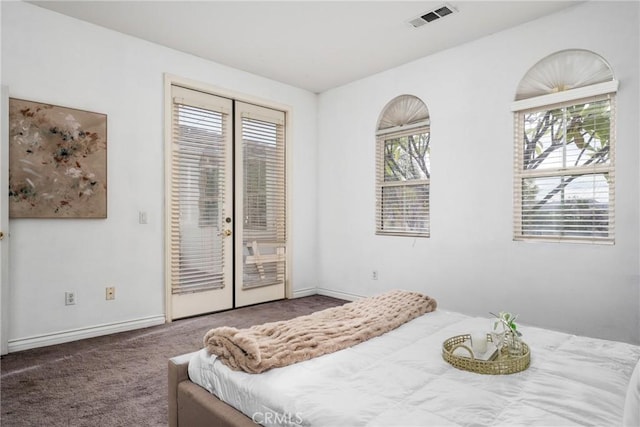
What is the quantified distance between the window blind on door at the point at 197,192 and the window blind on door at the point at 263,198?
1.02 feet

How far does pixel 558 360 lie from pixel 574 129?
91.4 inches

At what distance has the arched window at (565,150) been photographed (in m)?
3.00

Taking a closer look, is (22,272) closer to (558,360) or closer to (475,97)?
(558,360)

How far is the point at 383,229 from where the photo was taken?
15.0 feet

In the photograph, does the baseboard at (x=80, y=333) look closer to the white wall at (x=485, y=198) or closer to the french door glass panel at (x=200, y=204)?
the french door glass panel at (x=200, y=204)

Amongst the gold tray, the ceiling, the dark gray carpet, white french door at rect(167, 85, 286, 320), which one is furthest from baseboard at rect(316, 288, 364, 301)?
the gold tray

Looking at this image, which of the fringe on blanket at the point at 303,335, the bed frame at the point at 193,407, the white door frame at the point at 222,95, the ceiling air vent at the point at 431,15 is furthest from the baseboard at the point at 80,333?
the ceiling air vent at the point at 431,15

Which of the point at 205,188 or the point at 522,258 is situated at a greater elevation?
the point at 205,188

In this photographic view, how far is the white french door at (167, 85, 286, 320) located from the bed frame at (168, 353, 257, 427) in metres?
2.33

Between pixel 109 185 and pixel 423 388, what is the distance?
129 inches

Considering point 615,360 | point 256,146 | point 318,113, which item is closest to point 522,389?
point 615,360

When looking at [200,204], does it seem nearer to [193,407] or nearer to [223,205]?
[223,205]

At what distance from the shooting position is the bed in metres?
1.16

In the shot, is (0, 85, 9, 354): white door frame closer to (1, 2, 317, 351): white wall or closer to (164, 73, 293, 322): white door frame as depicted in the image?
(1, 2, 317, 351): white wall
